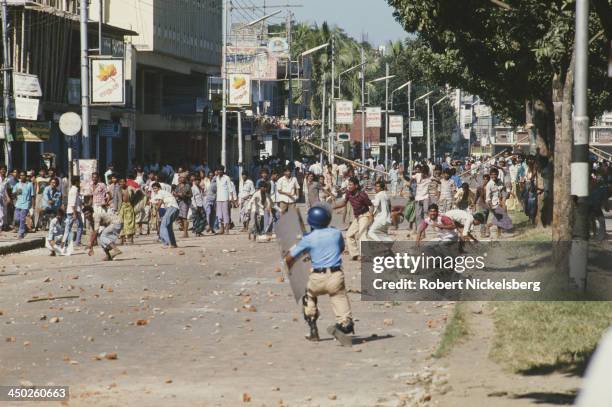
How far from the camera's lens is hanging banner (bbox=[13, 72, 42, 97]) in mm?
45375

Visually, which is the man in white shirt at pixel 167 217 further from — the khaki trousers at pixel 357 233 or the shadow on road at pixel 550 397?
the shadow on road at pixel 550 397

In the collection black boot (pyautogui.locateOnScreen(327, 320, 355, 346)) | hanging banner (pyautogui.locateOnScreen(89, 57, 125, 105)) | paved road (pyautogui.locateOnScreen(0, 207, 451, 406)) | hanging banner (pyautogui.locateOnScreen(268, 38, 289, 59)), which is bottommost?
paved road (pyautogui.locateOnScreen(0, 207, 451, 406))

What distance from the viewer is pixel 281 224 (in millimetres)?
14414

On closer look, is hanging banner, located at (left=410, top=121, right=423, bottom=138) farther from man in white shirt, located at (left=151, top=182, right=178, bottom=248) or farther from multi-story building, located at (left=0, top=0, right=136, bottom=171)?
man in white shirt, located at (left=151, top=182, right=178, bottom=248)

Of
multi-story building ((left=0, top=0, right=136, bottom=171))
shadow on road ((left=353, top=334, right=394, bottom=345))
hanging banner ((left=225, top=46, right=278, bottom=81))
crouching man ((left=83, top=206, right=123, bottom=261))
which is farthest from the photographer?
hanging banner ((left=225, top=46, right=278, bottom=81))

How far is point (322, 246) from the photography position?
41.5 ft

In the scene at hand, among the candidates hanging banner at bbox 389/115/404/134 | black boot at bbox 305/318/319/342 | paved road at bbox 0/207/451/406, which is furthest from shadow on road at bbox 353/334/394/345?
hanging banner at bbox 389/115/404/134

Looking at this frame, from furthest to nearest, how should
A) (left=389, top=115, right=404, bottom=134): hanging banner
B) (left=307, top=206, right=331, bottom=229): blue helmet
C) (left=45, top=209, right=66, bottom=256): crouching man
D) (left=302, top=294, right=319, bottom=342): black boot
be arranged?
(left=389, top=115, right=404, bottom=134): hanging banner, (left=45, top=209, right=66, bottom=256): crouching man, (left=302, top=294, right=319, bottom=342): black boot, (left=307, top=206, right=331, bottom=229): blue helmet

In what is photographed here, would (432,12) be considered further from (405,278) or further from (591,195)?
(591,195)

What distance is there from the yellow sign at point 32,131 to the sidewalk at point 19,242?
11.9m

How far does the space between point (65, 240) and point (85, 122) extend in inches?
402

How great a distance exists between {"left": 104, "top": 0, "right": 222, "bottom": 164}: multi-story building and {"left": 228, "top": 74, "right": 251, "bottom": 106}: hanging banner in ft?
28.4

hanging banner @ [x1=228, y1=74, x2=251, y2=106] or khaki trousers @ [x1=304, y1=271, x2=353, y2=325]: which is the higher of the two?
hanging banner @ [x1=228, y1=74, x2=251, y2=106]

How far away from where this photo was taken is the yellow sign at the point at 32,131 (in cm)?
4506
